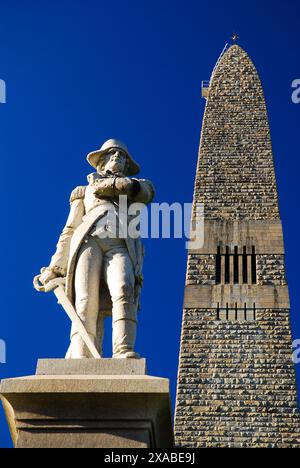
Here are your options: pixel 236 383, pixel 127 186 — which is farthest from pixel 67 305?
pixel 236 383

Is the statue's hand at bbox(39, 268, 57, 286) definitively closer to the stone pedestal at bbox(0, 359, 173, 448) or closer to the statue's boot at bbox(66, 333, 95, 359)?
the statue's boot at bbox(66, 333, 95, 359)

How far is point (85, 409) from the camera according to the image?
6.62 m

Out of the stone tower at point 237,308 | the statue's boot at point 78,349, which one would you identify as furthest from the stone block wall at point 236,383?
the statue's boot at point 78,349

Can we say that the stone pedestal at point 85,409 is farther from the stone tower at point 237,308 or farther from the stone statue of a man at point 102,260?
the stone tower at point 237,308

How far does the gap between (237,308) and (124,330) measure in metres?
23.7

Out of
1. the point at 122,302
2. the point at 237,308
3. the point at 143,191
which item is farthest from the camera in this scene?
the point at 237,308

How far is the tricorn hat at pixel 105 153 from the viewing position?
27.4 feet

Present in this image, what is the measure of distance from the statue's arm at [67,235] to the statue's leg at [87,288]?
0.82 ft

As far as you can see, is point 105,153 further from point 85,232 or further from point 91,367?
point 91,367

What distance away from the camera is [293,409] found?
28891 millimetres

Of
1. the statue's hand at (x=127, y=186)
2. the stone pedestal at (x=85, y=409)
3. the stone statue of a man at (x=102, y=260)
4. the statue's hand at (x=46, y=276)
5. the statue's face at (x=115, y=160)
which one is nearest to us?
the stone pedestal at (x=85, y=409)

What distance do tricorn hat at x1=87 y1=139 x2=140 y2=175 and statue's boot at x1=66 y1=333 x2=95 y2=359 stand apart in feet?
5.64

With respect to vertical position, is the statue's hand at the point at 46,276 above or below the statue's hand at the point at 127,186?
below

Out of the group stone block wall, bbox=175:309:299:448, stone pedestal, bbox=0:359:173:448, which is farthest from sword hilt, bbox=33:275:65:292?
stone block wall, bbox=175:309:299:448
